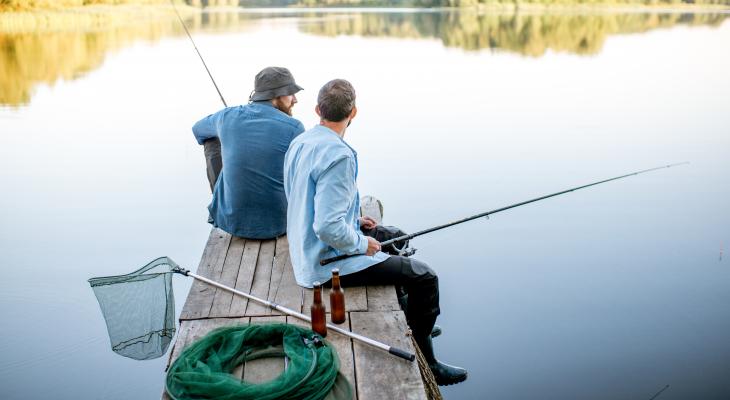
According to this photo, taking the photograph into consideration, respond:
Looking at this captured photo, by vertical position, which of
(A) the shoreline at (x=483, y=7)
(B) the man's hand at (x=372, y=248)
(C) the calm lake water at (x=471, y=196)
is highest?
(A) the shoreline at (x=483, y=7)

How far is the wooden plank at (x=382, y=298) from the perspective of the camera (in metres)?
3.51

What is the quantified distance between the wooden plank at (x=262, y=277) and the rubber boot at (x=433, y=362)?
82cm

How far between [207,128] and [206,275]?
3.84 feet

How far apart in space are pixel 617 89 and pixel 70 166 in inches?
413

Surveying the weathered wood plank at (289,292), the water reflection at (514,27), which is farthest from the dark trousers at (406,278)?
the water reflection at (514,27)

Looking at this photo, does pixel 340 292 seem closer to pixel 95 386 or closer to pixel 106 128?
pixel 95 386

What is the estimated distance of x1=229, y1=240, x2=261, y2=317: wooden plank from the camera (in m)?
3.53

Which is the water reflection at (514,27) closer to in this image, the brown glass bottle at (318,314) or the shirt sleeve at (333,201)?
the shirt sleeve at (333,201)

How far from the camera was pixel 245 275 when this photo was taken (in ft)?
13.0

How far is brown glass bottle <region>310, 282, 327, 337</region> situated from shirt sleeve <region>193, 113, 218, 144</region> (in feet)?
5.95

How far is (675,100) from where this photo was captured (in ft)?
44.0

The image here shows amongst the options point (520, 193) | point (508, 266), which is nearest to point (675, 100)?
point (520, 193)

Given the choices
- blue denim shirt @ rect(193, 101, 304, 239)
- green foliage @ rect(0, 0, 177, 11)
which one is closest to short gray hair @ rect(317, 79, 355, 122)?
blue denim shirt @ rect(193, 101, 304, 239)

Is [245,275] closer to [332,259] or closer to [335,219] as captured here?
[332,259]
